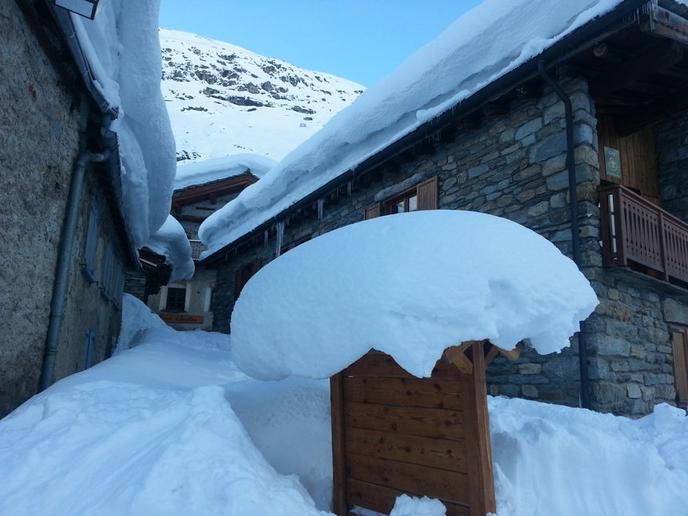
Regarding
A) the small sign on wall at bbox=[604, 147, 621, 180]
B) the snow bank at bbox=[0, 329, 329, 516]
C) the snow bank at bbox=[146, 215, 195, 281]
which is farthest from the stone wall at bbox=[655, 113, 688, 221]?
the snow bank at bbox=[146, 215, 195, 281]

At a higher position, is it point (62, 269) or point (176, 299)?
point (176, 299)

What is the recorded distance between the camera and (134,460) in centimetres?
278

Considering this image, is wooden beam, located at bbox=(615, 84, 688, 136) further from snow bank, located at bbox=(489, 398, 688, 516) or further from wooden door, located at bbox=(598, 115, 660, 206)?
snow bank, located at bbox=(489, 398, 688, 516)

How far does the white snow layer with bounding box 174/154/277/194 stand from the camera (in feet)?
60.7

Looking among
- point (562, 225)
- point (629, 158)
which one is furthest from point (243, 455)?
point (629, 158)

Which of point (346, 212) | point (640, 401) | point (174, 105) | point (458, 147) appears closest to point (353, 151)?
point (346, 212)

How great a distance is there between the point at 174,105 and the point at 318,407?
6854cm

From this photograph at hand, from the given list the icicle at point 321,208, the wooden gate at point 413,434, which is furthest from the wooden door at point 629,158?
the icicle at point 321,208

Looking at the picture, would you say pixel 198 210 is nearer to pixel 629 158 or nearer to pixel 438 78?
pixel 438 78

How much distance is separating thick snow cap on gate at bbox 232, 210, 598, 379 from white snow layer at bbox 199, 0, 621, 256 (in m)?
3.95

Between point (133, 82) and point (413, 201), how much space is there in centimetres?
455

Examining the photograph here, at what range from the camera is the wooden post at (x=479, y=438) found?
2.79 meters

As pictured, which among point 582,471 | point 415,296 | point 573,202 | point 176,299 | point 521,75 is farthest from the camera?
point 176,299

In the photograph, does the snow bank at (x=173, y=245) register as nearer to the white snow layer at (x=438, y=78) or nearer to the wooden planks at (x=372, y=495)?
the white snow layer at (x=438, y=78)
